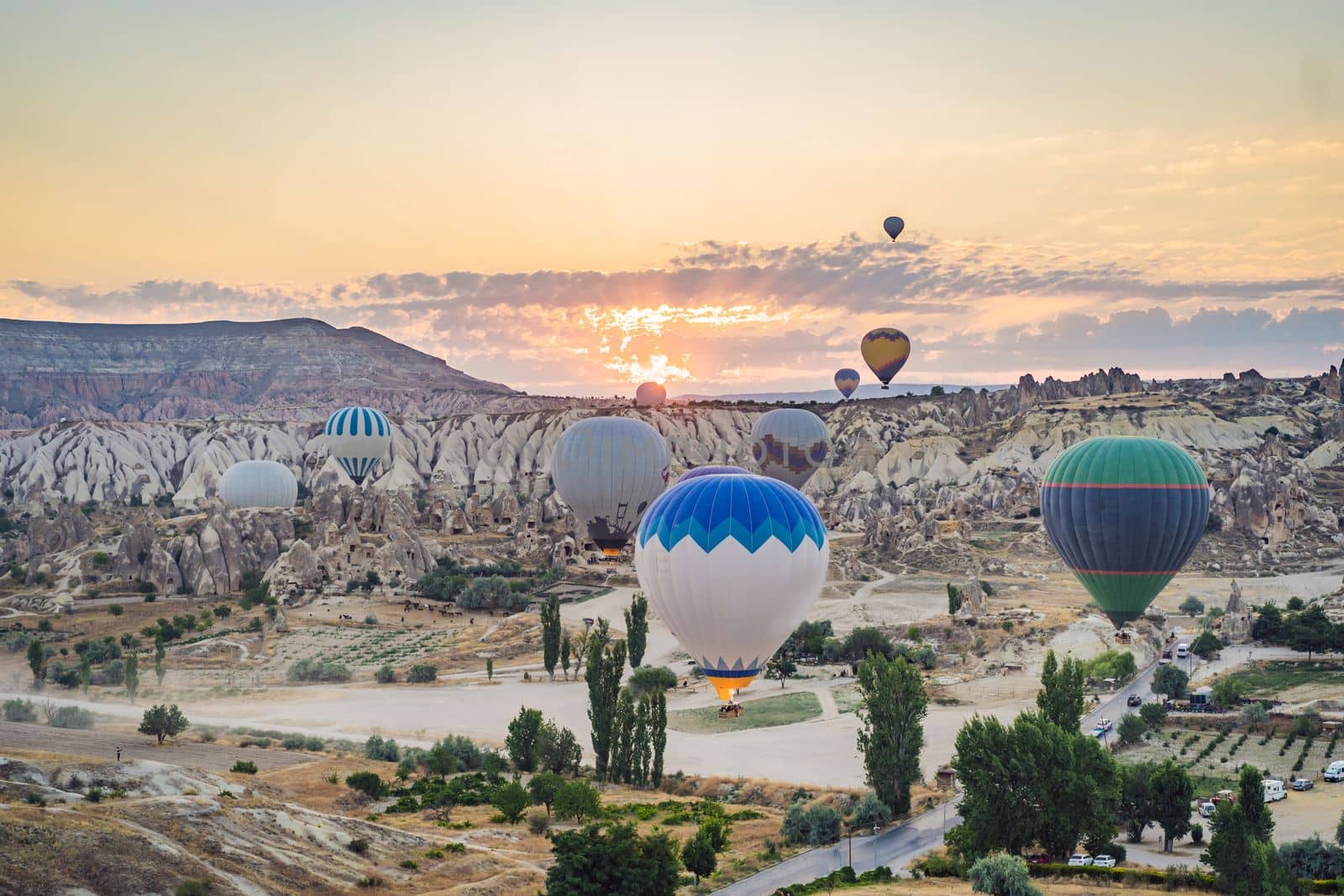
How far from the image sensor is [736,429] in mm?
153875

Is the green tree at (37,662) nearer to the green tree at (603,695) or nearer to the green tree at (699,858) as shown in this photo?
the green tree at (603,695)

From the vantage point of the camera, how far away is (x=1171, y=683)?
4809cm

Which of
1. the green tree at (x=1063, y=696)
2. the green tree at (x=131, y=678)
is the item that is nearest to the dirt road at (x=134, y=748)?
the green tree at (x=131, y=678)

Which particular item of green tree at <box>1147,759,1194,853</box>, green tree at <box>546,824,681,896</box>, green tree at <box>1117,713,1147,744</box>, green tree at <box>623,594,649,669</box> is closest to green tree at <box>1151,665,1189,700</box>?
green tree at <box>1117,713,1147,744</box>

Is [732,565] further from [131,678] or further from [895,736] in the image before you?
[131,678]

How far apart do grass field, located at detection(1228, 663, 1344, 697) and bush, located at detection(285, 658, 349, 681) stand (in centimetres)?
3849

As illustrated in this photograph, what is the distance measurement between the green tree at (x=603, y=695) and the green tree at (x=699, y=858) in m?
10.7

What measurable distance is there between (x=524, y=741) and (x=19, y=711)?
19.3 metres

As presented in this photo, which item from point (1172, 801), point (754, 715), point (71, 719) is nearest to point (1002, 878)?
point (1172, 801)

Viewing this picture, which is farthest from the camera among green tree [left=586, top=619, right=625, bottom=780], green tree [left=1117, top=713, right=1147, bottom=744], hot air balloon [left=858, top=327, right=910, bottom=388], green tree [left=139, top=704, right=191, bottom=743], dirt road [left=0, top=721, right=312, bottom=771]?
hot air balloon [left=858, top=327, right=910, bottom=388]

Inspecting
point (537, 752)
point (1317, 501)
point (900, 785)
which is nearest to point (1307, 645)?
→ point (900, 785)

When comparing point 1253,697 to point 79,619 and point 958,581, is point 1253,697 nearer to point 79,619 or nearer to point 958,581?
point 958,581

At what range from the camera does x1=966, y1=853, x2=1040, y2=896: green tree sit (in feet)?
82.8

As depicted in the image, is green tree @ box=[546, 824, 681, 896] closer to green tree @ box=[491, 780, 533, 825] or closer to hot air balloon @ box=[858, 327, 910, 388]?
green tree @ box=[491, 780, 533, 825]
